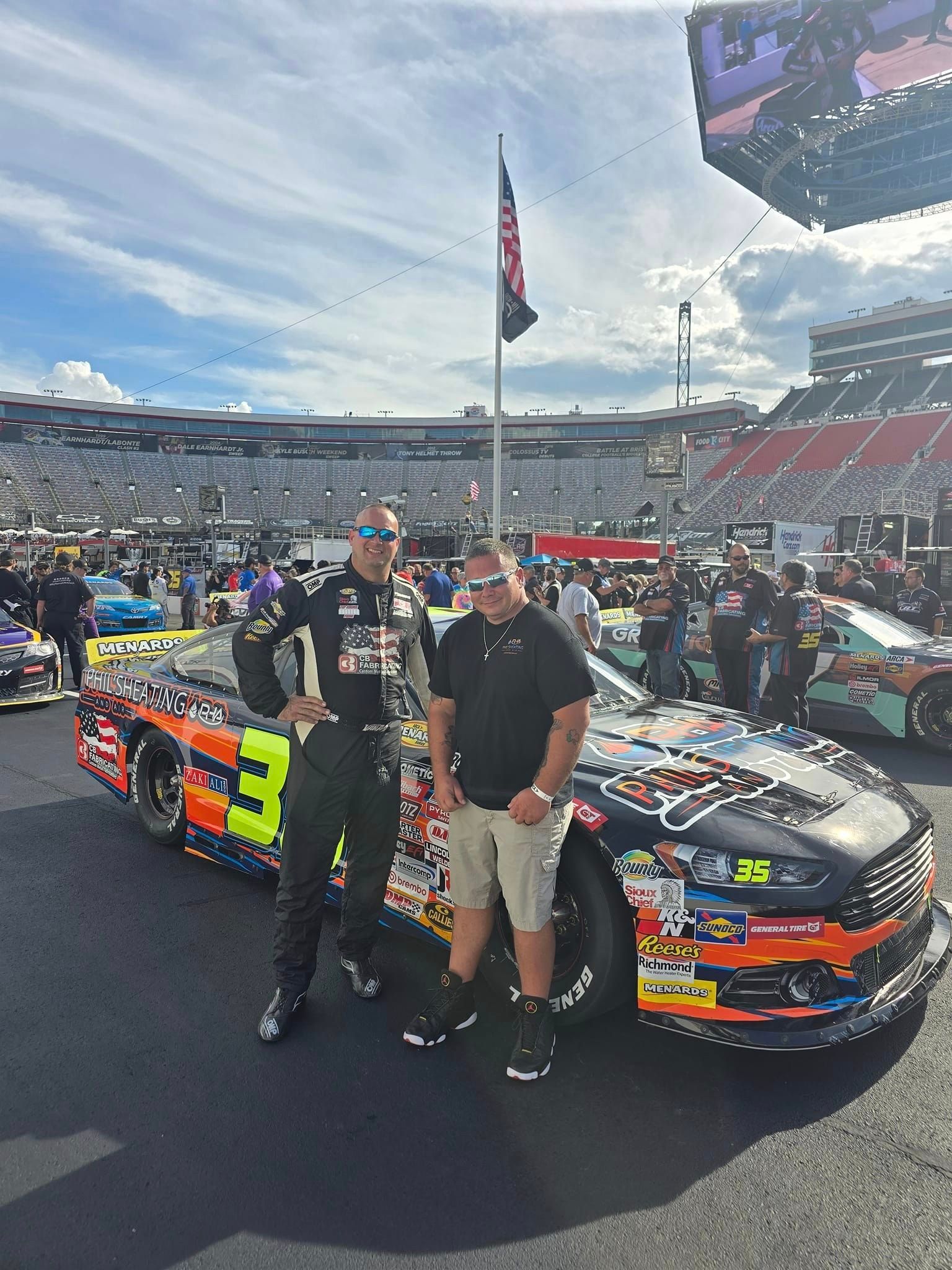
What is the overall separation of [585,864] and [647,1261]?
3.51 ft

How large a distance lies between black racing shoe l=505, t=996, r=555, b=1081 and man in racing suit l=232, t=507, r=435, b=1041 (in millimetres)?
678

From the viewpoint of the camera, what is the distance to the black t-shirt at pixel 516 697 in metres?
2.49

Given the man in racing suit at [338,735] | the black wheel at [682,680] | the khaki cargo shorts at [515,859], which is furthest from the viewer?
the black wheel at [682,680]

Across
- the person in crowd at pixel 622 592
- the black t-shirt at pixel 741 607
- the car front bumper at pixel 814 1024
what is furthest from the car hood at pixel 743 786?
the person in crowd at pixel 622 592

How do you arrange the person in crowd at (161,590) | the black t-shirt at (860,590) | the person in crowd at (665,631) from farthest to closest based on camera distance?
1. the person in crowd at (161,590)
2. the black t-shirt at (860,590)
3. the person in crowd at (665,631)

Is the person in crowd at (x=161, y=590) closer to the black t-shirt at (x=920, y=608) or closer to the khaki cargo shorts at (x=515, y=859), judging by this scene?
the black t-shirt at (x=920, y=608)

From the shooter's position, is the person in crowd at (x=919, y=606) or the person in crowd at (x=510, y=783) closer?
the person in crowd at (x=510, y=783)

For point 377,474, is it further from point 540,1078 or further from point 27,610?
point 540,1078

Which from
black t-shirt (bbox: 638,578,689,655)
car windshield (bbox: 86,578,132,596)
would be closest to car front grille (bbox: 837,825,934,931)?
black t-shirt (bbox: 638,578,689,655)

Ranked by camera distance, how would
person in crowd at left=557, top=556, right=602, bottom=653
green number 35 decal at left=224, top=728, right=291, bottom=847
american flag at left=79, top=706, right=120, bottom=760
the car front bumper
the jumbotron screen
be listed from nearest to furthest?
the car front bumper, green number 35 decal at left=224, top=728, right=291, bottom=847, american flag at left=79, top=706, right=120, bottom=760, person in crowd at left=557, top=556, right=602, bottom=653, the jumbotron screen

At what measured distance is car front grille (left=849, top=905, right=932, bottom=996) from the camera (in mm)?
2420

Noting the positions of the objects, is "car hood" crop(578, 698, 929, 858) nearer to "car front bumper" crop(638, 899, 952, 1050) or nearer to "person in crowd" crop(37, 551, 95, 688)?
"car front bumper" crop(638, 899, 952, 1050)

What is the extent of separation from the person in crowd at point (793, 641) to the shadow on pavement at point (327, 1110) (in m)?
4.00

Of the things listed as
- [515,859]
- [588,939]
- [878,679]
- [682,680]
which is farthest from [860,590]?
[515,859]
